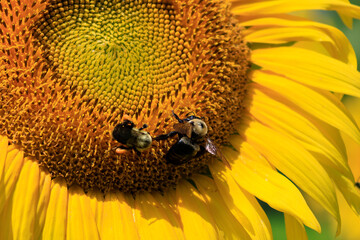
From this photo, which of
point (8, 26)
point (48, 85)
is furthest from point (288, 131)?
point (8, 26)

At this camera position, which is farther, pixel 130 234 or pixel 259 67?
pixel 259 67

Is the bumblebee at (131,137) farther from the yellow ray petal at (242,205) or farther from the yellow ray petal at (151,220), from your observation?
the yellow ray petal at (242,205)

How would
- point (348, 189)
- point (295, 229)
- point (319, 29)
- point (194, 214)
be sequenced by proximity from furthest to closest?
1. point (319, 29)
2. point (348, 189)
3. point (295, 229)
4. point (194, 214)

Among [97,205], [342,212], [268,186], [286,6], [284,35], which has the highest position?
[286,6]

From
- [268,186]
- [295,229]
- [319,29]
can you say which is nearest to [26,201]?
[268,186]

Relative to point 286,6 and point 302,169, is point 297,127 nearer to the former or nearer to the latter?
point 302,169

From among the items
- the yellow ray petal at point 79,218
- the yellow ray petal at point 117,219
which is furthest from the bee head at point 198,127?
the yellow ray petal at point 79,218

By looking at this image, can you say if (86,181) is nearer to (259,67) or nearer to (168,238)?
(168,238)
